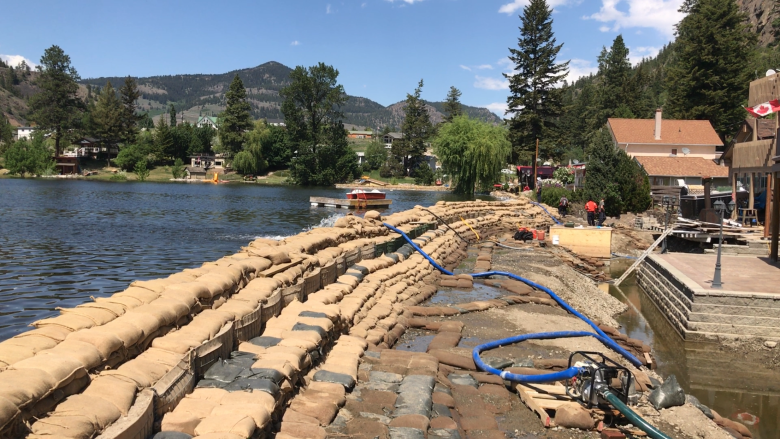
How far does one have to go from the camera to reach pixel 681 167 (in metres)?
43.4

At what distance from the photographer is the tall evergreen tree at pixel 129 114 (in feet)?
308

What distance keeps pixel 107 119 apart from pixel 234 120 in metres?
21.6

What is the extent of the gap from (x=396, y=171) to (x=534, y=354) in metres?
81.8

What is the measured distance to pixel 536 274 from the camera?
1598cm

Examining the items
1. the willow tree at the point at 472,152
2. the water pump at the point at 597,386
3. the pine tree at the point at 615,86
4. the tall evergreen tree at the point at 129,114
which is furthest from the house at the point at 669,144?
the tall evergreen tree at the point at 129,114

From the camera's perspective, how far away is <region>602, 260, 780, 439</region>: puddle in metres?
9.54

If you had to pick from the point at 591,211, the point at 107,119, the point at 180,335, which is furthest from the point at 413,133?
the point at 180,335

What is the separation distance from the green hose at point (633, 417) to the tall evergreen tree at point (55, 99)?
320 feet

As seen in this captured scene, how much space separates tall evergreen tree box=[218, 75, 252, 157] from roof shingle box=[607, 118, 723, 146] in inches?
2277

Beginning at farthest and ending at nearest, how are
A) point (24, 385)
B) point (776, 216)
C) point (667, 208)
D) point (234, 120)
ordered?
point (234, 120) < point (667, 208) < point (776, 216) < point (24, 385)

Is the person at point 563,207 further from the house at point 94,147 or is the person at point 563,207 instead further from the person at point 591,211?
the house at point 94,147

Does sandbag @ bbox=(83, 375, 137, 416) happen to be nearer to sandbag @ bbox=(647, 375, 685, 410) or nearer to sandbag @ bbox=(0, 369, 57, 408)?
sandbag @ bbox=(0, 369, 57, 408)

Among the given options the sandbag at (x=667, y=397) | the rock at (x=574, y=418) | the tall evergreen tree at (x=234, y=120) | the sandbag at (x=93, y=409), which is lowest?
the sandbag at (x=667, y=397)

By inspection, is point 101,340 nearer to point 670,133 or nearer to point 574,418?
point 574,418
